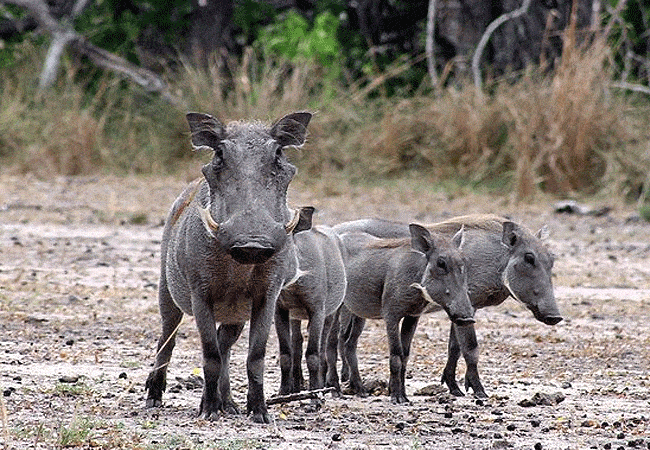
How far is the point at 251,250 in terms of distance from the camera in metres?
5.14

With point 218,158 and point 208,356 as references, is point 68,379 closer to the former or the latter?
point 208,356

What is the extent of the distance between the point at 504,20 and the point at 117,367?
1164cm

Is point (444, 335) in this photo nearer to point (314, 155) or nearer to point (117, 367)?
point (117, 367)

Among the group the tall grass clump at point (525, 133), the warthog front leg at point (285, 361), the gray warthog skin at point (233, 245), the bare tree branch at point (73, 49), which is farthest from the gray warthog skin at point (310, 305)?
the bare tree branch at point (73, 49)

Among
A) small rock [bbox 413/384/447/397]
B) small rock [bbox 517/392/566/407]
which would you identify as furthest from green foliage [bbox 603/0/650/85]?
small rock [bbox 517/392/566/407]

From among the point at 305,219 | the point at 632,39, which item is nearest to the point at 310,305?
the point at 305,219

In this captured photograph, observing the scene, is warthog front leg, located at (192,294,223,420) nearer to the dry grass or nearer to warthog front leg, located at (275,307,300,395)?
warthog front leg, located at (275,307,300,395)

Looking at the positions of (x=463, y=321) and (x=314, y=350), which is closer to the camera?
(x=314, y=350)

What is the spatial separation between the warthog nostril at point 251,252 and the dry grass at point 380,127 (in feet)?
32.2

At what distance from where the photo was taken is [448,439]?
17.8 feet

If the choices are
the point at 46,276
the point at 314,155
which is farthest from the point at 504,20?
the point at 46,276

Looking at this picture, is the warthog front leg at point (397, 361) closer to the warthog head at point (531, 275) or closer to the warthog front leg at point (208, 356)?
the warthog head at point (531, 275)

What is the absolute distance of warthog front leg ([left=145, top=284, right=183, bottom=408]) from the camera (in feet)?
19.5

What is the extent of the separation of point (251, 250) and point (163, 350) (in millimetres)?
1097
